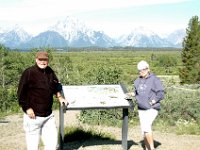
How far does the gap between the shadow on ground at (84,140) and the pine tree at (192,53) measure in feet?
139

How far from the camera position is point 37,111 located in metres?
6.71

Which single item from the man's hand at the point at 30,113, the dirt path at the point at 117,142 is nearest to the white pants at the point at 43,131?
the man's hand at the point at 30,113

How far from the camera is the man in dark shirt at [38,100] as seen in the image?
664 centimetres

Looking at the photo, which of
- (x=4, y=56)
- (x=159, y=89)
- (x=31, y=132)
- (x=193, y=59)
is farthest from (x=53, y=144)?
(x=4, y=56)

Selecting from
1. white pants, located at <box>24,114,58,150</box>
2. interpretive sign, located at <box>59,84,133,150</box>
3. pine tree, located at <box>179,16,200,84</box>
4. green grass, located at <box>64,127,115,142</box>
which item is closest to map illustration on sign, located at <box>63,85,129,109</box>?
interpretive sign, located at <box>59,84,133,150</box>

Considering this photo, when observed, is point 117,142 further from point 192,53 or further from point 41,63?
point 192,53

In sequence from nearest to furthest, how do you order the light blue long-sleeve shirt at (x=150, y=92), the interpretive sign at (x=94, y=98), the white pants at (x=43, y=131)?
the white pants at (x=43, y=131) < the light blue long-sleeve shirt at (x=150, y=92) < the interpretive sign at (x=94, y=98)

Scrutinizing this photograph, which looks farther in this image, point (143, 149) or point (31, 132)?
point (143, 149)

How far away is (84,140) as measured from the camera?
1058 centimetres

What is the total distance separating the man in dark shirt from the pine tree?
4643 cm

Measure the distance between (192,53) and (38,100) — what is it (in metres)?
47.9

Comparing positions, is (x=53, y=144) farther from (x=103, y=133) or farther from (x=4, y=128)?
(x=4, y=128)

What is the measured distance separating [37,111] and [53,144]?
24.3 inches

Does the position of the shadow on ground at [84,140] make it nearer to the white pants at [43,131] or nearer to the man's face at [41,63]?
the white pants at [43,131]
